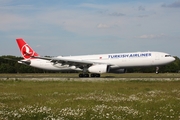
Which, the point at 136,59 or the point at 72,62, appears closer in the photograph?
the point at 136,59

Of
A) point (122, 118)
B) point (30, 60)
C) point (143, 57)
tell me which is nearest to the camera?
point (122, 118)

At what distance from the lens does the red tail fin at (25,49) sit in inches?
2061

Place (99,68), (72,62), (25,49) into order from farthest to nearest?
(25,49) < (72,62) < (99,68)

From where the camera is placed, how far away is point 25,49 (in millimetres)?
52906

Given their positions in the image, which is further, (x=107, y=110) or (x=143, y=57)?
(x=143, y=57)

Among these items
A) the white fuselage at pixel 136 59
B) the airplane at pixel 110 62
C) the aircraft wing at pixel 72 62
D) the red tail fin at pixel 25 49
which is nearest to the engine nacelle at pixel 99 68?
the airplane at pixel 110 62

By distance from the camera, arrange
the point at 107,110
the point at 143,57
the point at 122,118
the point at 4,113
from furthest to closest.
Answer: the point at 143,57, the point at 107,110, the point at 4,113, the point at 122,118

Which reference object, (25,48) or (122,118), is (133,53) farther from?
(122,118)

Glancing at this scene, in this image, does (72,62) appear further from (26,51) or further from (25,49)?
(25,49)

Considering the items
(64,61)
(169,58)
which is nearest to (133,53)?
(169,58)

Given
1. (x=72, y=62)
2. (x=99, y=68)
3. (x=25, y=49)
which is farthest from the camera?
(x=25, y=49)

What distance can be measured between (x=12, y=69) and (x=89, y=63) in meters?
63.5

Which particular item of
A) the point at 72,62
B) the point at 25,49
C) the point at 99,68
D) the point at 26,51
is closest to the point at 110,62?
the point at 99,68

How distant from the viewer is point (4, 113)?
36.5ft
